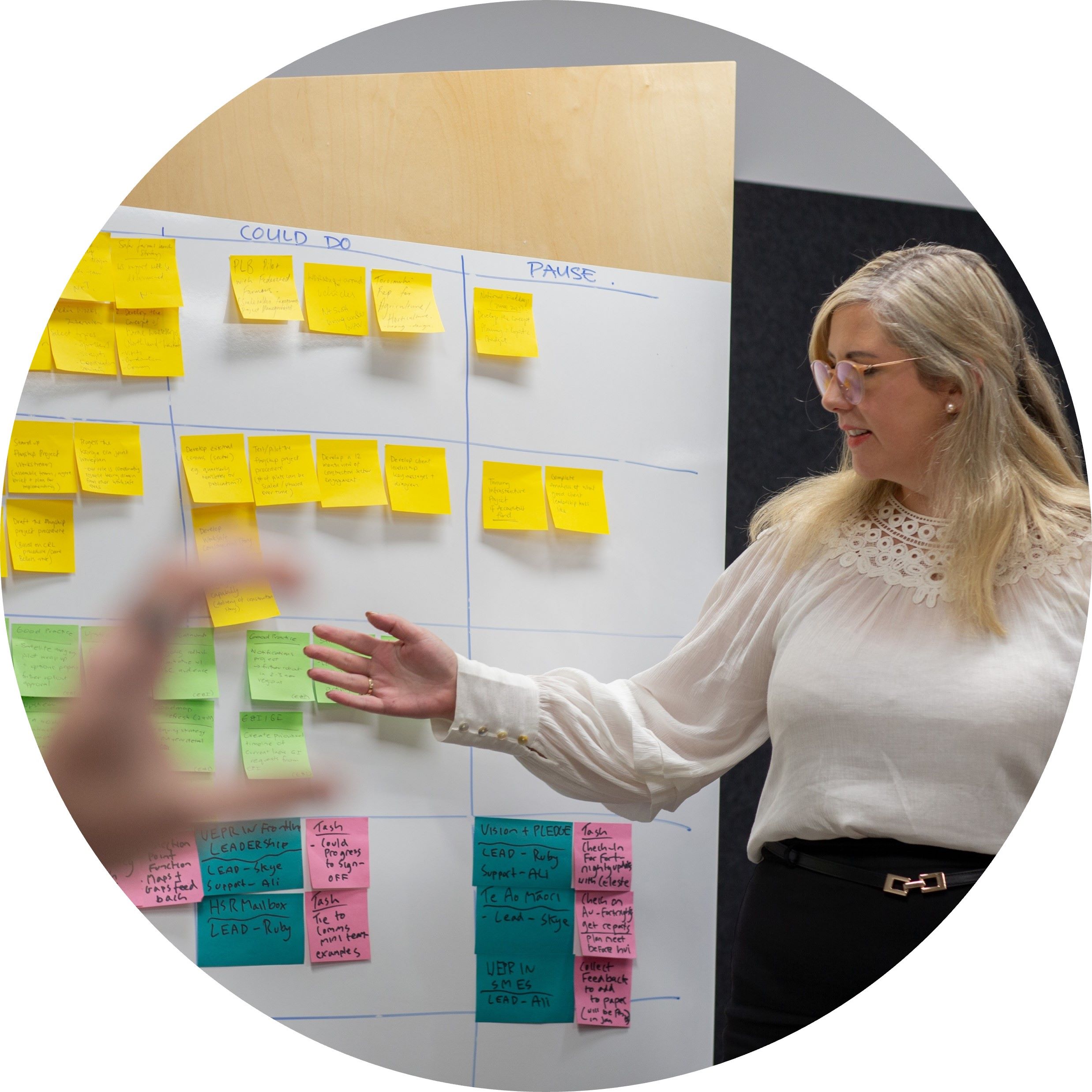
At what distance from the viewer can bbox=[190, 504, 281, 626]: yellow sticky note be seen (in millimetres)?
1311

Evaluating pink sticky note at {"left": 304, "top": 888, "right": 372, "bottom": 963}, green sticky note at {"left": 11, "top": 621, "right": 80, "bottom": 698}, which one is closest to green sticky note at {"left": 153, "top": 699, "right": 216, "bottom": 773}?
green sticky note at {"left": 11, "top": 621, "right": 80, "bottom": 698}

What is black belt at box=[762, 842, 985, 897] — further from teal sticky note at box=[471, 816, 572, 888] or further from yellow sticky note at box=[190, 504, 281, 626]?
yellow sticky note at box=[190, 504, 281, 626]

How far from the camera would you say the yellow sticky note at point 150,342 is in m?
1.29

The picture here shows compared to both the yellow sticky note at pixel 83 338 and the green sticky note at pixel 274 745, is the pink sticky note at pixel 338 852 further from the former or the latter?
the yellow sticky note at pixel 83 338

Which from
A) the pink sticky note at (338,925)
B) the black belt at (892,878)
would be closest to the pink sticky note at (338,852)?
the pink sticky note at (338,925)

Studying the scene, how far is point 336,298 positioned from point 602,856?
867mm

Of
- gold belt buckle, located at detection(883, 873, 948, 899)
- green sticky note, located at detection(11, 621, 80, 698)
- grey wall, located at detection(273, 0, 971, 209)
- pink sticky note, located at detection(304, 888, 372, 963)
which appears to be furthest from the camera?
grey wall, located at detection(273, 0, 971, 209)

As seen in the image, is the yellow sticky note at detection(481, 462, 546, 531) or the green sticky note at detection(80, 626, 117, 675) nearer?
the green sticky note at detection(80, 626, 117, 675)

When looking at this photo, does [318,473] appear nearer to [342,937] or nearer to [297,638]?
[297,638]

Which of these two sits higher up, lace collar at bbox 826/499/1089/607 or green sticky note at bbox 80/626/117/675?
lace collar at bbox 826/499/1089/607

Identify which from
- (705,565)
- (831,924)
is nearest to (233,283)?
(705,565)

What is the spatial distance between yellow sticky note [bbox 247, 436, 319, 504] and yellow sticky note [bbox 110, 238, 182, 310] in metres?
0.21

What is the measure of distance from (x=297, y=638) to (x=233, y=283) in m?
0.47

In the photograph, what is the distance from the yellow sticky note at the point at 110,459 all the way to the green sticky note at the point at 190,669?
0.62 ft
